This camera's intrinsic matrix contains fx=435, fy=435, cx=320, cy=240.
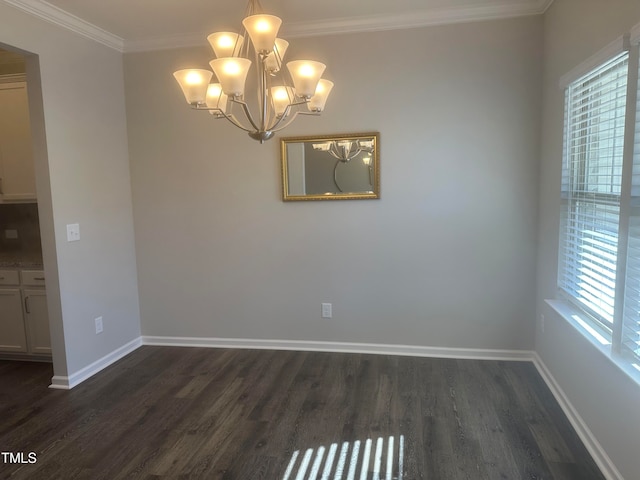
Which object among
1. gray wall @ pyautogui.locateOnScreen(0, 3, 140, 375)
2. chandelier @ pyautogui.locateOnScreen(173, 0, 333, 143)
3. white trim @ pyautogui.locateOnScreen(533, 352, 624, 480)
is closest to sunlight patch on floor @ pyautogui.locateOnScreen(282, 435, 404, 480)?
white trim @ pyautogui.locateOnScreen(533, 352, 624, 480)

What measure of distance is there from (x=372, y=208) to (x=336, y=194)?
31 centimetres

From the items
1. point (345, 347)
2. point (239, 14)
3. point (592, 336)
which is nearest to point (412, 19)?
point (239, 14)

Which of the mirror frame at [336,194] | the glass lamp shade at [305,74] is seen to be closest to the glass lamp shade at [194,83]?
the glass lamp shade at [305,74]

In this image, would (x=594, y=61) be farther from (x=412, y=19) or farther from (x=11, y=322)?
(x=11, y=322)

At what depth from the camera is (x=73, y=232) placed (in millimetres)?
3186

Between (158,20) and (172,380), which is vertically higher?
(158,20)

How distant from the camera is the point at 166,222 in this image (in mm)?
3848

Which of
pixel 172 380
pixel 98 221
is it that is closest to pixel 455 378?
pixel 172 380

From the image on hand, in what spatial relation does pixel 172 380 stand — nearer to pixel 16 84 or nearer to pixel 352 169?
pixel 352 169

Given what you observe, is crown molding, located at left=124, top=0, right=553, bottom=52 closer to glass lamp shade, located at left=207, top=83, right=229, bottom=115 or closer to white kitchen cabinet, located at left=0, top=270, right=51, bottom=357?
glass lamp shade, located at left=207, top=83, right=229, bottom=115

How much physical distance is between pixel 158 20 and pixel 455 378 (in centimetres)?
342

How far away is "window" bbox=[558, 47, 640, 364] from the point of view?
6.34ft

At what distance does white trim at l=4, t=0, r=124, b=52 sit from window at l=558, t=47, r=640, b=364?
3370 mm

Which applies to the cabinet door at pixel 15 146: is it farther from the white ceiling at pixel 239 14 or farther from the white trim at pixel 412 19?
the white trim at pixel 412 19
